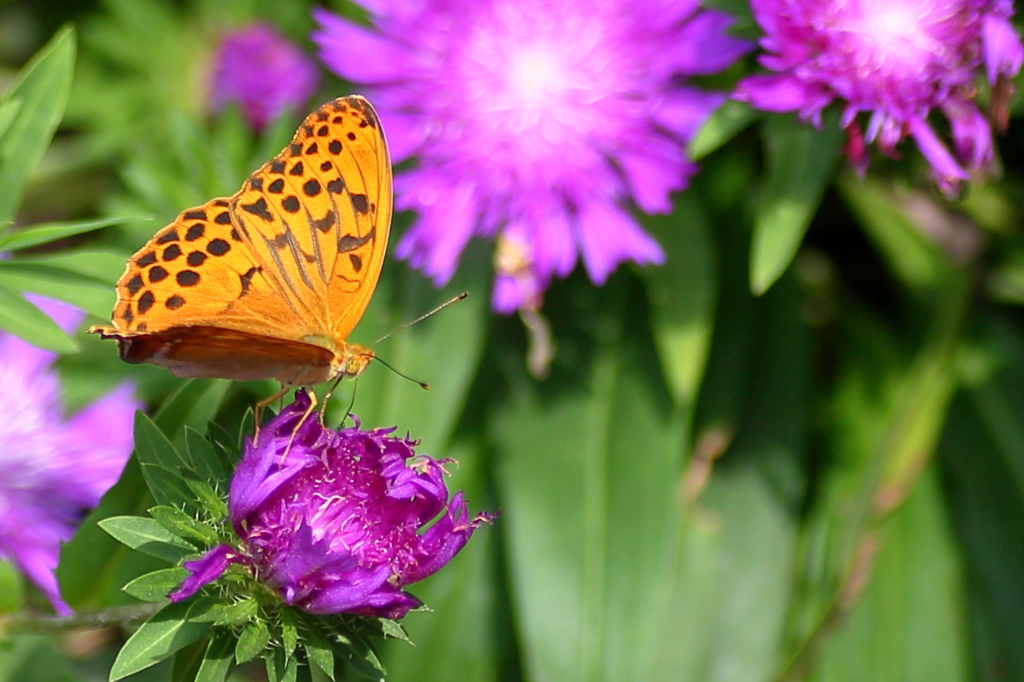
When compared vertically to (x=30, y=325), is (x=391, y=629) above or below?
below

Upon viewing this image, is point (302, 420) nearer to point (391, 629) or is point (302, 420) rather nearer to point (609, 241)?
point (391, 629)

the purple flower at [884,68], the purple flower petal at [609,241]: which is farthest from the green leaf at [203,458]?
the purple flower at [884,68]

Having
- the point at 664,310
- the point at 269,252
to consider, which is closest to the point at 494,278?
the point at 664,310

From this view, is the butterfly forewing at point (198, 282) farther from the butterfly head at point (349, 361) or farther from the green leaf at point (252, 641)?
the green leaf at point (252, 641)

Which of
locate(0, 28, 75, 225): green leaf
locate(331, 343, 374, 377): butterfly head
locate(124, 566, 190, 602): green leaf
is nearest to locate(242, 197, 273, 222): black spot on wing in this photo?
locate(331, 343, 374, 377): butterfly head

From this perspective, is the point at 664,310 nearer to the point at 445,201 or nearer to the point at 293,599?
the point at 445,201

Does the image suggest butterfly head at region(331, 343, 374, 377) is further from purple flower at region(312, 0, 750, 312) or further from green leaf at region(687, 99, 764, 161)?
green leaf at region(687, 99, 764, 161)

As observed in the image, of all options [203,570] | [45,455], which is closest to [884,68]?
[203,570]
